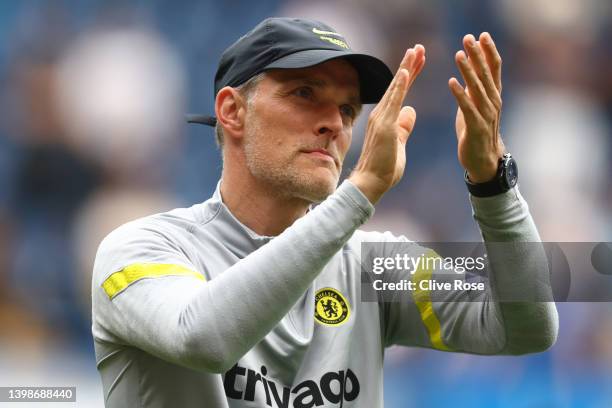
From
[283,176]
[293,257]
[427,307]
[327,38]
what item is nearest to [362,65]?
[327,38]

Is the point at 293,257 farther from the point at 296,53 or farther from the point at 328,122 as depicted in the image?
the point at 296,53

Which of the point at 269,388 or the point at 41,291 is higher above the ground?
the point at 41,291

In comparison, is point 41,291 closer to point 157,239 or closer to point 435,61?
point 157,239

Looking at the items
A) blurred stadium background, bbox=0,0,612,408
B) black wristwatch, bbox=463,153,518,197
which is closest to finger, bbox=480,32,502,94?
black wristwatch, bbox=463,153,518,197

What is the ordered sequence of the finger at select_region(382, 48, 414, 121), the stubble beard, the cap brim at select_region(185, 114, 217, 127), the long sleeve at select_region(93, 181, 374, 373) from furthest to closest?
the cap brim at select_region(185, 114, 217, 127)
the stubble beard
the finger at select_region(382, 48, 414, 121)
the long sleeve at select_region(93, 181, 374, 373)

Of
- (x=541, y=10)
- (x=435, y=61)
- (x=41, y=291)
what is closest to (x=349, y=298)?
(x=41, y=291)

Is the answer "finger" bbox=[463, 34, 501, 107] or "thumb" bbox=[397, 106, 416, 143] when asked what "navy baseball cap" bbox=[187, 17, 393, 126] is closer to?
"thumb" bbox=[397, 106, 416, 143]

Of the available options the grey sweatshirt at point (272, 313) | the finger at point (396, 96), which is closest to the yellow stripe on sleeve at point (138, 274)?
the grey sweatshirt at point (272, 313)

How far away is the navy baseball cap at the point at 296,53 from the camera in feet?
6.48

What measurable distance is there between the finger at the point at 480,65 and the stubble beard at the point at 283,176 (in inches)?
16.0

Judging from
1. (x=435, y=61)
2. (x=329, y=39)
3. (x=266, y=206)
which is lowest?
(x=266, y=206)

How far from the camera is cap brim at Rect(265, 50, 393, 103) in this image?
1937mm

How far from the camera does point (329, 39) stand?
205 cm

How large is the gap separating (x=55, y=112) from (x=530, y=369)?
2.31m
